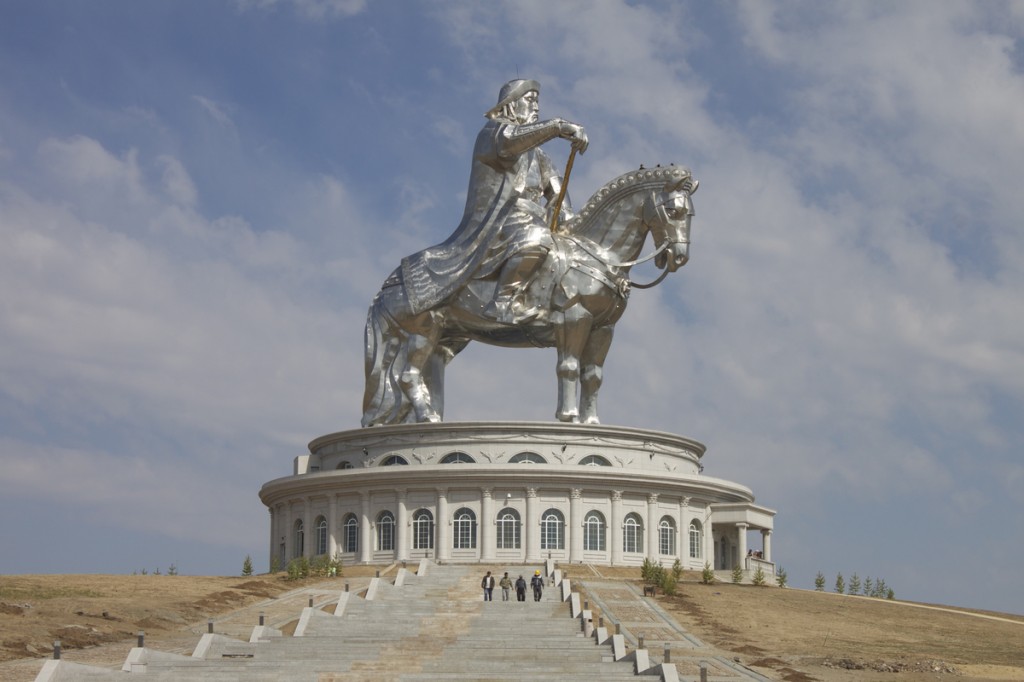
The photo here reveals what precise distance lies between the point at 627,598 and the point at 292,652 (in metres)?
16.0

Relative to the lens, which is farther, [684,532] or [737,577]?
[684,532]

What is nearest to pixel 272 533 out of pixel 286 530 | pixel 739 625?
pixel 286 530

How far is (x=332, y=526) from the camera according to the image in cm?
6325

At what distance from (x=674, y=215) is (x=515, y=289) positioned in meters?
7.12

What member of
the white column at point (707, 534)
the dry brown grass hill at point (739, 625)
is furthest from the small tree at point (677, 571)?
the white column at point (707, 534)

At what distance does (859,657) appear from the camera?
4009 cm

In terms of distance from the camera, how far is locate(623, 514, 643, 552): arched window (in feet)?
202

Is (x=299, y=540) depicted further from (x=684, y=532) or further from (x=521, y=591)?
(x=521, y=591)

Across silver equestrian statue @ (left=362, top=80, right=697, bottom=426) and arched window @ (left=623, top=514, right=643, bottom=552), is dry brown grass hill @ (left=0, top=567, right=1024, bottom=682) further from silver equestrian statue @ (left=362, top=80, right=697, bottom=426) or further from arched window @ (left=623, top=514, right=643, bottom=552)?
silver equestrian statue @ (left=362, top=80, right=697, bottom=426)

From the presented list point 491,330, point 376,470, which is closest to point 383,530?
point 376,470

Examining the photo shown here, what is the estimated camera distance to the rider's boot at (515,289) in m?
60.9

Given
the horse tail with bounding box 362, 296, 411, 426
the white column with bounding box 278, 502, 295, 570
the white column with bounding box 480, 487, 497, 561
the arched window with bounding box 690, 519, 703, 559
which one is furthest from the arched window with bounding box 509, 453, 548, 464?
the white column with bounding box 278, 502, 295, 570

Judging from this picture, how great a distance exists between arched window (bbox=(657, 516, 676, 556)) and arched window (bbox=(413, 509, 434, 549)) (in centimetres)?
940

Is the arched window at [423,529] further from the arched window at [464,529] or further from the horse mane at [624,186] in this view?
the horse mane at [624,186]
